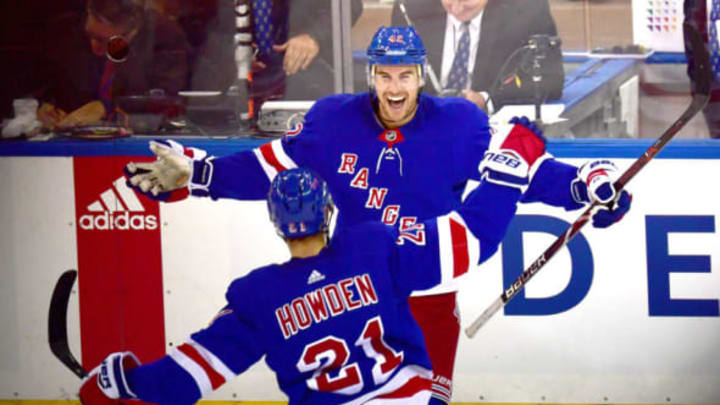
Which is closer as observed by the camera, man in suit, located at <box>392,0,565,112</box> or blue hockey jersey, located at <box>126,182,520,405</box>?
blue hockey jersey, located at <box>126,182,520,405</box>

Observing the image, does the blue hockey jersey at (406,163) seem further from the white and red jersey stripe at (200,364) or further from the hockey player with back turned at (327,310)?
the white and red jersey stripe at (200,364)

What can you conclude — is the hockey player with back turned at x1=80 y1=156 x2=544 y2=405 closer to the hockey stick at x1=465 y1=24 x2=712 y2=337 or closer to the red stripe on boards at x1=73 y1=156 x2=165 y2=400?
the hockey stick at x1=465 y1=24 x2=712 y2=337

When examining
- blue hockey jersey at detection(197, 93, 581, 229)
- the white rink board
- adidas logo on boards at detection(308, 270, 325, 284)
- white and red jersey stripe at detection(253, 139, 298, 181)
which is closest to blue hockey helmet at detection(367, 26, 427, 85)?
blue hockey jersey at detection(197, 93, 581, 229)

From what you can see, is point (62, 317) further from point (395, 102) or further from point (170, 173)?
point (395, 102)

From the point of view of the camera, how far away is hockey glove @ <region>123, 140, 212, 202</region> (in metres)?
3.79

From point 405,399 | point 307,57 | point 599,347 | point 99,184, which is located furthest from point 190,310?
point 405,399

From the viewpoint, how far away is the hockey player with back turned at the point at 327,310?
3033 millimetres

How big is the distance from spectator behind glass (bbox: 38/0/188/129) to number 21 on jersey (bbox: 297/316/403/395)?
2.14 m

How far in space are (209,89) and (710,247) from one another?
1941 millimetres

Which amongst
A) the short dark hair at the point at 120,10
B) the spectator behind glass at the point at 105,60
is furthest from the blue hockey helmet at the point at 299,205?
the short dark hair at the point at 120,10

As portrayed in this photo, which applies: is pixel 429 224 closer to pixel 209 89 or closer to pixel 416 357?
pixel 416 357

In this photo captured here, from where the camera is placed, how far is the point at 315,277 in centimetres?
303

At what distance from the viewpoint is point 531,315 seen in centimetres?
467

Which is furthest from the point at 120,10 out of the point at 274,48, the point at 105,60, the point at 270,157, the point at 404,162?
the point at 404,162
